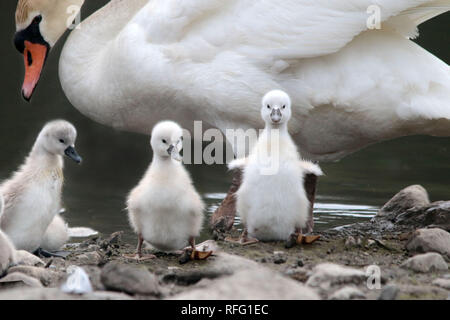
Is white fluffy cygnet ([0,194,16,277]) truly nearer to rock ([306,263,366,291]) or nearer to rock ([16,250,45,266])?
rock ([16,250,45,266])

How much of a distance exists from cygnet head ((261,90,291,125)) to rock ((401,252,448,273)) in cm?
104

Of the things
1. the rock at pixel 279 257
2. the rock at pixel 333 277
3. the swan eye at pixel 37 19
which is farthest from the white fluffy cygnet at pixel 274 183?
the swan eye at pixel 37 19

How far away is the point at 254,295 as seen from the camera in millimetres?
3988

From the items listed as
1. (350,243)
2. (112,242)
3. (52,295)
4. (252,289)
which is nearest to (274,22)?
(350,243)

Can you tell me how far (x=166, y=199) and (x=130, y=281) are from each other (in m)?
0.84

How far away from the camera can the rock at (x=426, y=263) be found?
4.86 meters

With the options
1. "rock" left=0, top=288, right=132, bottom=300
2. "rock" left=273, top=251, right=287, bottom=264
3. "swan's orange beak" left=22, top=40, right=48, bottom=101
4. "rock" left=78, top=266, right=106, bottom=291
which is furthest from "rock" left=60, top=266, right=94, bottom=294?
"swan's orange beak" left=22, top=40, right=48, bottom=101

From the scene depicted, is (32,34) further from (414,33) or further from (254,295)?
(254,295)

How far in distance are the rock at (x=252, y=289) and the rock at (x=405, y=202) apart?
2486mm

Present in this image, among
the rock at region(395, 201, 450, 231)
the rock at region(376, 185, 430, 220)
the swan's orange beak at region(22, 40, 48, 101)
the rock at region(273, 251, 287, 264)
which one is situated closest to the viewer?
the rock at region(273, 251, 287, 264)

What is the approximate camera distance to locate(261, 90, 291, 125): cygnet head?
523 centimetres

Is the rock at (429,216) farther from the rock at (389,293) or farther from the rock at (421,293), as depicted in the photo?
the rock at (389,293)

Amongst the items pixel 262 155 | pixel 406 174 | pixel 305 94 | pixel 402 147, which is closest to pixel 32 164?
pixel 262 155
